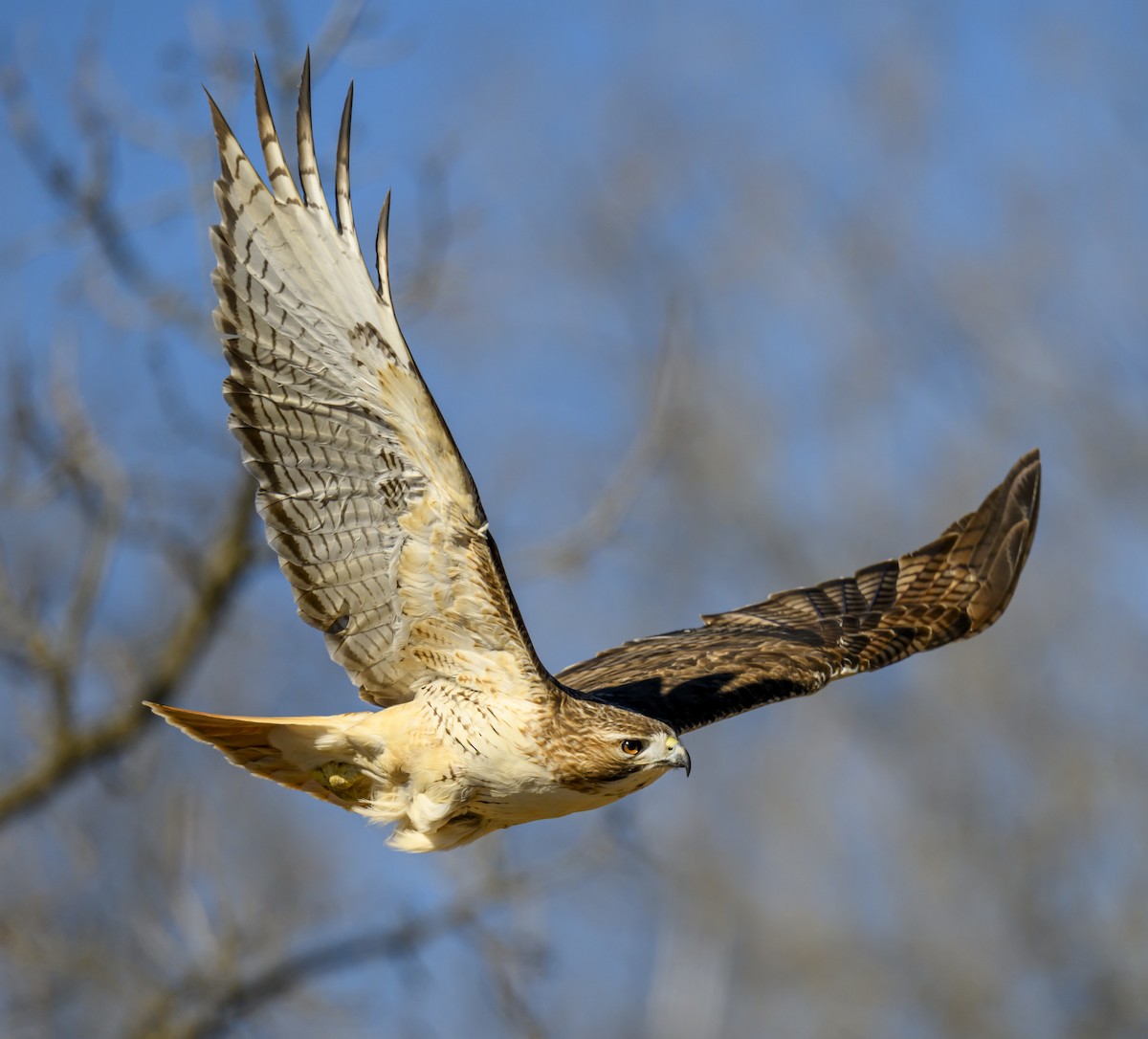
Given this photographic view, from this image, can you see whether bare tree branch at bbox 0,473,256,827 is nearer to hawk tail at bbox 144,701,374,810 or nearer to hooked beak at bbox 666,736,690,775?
hawk tail at bbox 144,701,374,810

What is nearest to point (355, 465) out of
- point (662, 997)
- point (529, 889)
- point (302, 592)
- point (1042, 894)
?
point (302, 592)

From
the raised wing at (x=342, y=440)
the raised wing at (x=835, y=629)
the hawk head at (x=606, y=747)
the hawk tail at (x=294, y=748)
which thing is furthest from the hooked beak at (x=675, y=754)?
the hawk tail at (x=294, y=748)

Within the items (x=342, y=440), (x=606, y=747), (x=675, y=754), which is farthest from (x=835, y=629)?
(x=342, y=440)

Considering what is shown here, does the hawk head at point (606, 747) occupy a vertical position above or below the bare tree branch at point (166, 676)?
below

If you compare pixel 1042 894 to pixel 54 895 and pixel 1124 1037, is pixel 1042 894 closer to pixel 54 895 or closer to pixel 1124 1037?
pixel 1124 1037

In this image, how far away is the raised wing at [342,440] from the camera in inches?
178

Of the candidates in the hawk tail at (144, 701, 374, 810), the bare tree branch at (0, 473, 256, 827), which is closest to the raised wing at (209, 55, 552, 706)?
the hawk tail at (144, 701, 374, 810)

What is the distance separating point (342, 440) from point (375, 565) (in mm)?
441

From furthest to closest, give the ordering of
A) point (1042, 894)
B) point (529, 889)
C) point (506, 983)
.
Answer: point (1042, 894), point (529, 889), point (506, 983)

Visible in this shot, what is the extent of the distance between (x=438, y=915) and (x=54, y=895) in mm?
9313

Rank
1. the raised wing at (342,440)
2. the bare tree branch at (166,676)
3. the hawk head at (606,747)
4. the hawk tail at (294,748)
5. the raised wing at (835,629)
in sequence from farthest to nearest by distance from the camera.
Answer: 1. the bare tree branch at (166,676)
2. the raised wing at (835,629)
3. the hawk tail at (294,748)
4. the hawk head at (606,747)
5. the raised wing at (342,440)

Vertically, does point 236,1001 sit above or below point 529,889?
below

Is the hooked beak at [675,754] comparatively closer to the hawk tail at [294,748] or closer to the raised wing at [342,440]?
the raised wing at [342,440]

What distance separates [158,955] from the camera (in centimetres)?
859
